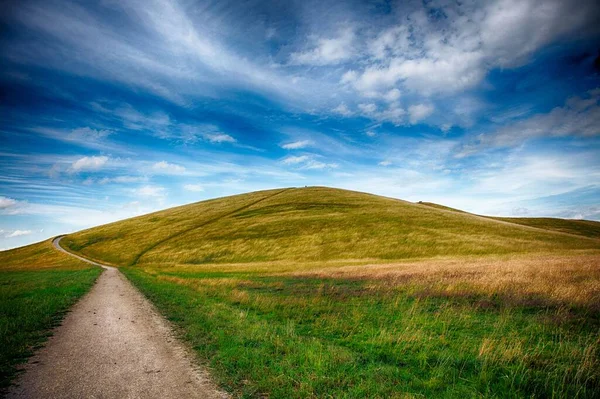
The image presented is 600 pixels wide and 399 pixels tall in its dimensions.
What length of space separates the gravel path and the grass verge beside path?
77 centimetres

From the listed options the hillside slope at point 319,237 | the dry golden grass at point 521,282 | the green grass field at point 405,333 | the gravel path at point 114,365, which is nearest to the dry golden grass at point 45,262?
the hillside slope at point 319,237

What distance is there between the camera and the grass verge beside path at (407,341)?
6.48 meters

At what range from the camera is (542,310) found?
12016 mm

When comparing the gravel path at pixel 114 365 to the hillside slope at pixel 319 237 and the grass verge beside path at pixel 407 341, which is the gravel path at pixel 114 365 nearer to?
the grass verge beside path at pixel 407 341

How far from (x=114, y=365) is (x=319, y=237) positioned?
5028cm

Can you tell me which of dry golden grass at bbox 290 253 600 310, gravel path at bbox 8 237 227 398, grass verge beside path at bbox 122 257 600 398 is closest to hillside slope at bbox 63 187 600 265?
dry golden grass at bbox 290 253 600 310

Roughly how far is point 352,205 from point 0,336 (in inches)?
2982

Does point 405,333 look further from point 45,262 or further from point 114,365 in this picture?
point 45,262

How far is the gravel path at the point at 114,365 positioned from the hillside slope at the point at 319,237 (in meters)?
37.2

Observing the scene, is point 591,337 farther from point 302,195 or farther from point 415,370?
point 302,195

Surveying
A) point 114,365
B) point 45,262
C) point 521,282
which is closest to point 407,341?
point 114,365

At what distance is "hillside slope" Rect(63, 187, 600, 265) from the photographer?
47656 mm

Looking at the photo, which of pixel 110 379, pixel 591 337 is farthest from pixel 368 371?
pixel 591 337

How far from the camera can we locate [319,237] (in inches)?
2259
